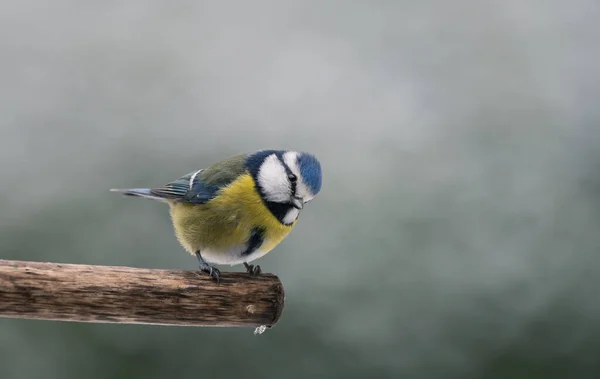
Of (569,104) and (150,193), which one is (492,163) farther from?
(150,193)

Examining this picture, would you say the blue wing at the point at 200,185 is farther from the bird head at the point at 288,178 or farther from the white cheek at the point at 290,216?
the white cheek at the point at 290,216

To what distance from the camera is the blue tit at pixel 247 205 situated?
2051 millimetres

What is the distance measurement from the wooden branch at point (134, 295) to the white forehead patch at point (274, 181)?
0.21 m

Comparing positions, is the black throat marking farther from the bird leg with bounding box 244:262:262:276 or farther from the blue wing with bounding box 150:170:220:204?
the blue wing with bounding box 150:170:220:204

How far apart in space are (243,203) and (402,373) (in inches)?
45.7

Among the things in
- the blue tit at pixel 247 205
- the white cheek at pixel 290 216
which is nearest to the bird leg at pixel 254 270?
the blue tit at pixel 247 205

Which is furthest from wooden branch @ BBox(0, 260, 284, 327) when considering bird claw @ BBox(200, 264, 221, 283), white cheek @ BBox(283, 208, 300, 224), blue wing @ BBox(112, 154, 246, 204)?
blue wing @ BBox(112, 154, 246, 204)

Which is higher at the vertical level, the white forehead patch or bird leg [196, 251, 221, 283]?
the white forehead patch

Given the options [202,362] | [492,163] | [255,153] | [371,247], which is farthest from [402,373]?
[255,153]

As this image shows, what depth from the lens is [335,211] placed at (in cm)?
310

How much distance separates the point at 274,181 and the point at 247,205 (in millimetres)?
96

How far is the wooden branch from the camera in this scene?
178 cm

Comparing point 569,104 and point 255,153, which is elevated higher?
point 569,104

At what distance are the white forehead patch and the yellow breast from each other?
28mm
